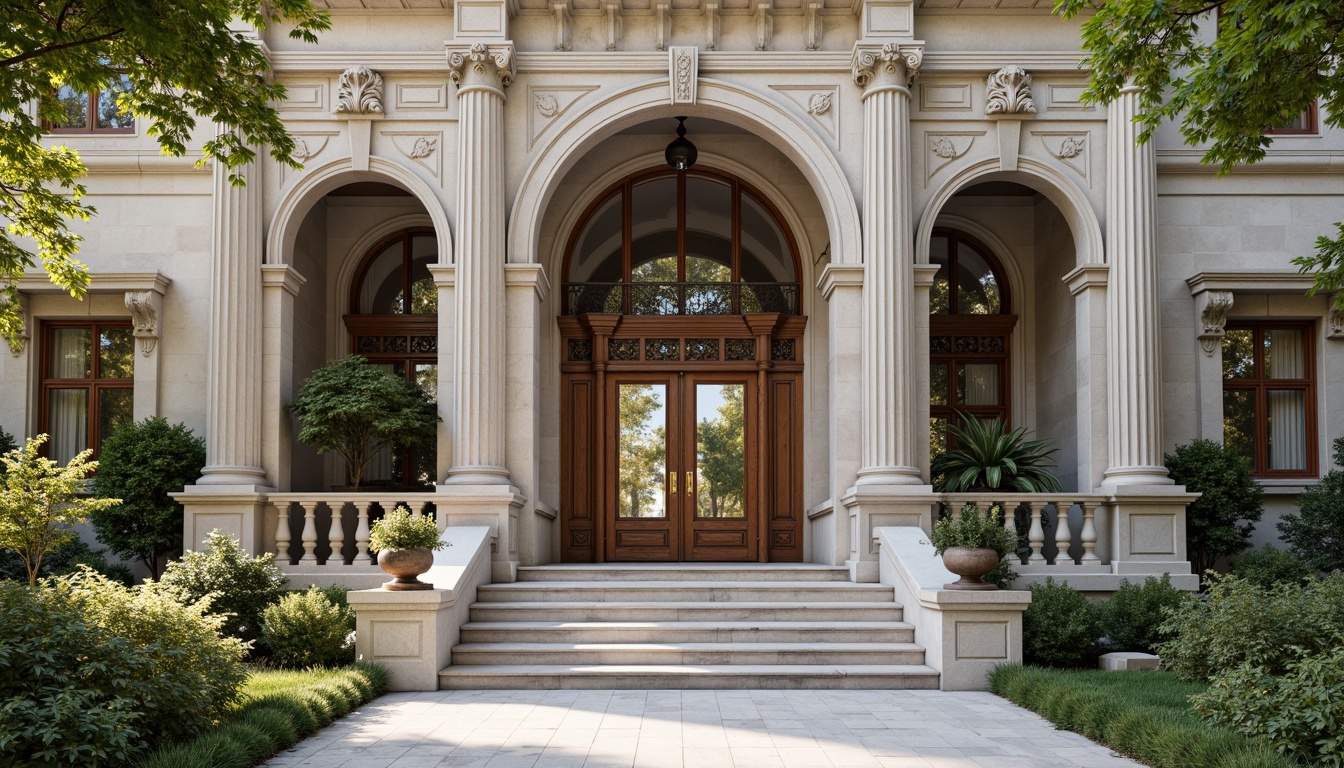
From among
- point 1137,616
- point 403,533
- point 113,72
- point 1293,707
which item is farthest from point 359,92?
point 1293,707

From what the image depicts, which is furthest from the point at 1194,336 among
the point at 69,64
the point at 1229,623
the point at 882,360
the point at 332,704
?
the point at 69,64

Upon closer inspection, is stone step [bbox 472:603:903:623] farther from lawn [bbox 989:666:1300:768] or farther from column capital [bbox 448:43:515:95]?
column capital [bbox 448:43:515:95]

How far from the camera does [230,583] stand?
38.9 ft

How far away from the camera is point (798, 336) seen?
1680 cm

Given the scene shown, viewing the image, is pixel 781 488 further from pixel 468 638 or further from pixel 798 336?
pixel 468 638

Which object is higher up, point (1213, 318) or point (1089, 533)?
point (1213, 318)

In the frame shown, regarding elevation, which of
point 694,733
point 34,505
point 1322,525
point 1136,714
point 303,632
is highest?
point 34,505

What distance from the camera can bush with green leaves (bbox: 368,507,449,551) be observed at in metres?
11.2

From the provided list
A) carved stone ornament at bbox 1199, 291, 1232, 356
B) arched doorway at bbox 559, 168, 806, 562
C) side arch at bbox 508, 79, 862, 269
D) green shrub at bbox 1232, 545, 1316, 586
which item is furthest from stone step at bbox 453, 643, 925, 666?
carved stone ornament at bbox 1199, 291, 1232, 356

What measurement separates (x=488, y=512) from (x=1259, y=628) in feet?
27.3

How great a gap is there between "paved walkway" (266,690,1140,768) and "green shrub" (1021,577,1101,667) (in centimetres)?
Answer: 102

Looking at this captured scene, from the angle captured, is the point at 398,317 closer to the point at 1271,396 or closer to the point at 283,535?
the point at 283,535

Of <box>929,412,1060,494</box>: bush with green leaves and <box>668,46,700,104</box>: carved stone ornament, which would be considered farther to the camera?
<box>668,46,700,104</box>: carved stone ornament

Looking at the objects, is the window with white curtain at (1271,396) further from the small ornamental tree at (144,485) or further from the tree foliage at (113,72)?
the small ornamental tree at (144,485)
